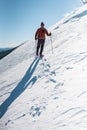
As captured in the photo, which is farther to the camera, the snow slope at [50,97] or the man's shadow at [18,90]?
the man's shadow at [18,90]

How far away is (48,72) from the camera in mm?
11391

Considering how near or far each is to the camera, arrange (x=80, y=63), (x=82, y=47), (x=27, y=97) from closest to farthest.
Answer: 1. (x=27, y=97)
2. (x=80, y=63)
3. (x=82, y=47)

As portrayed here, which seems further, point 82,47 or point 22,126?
point 82,47

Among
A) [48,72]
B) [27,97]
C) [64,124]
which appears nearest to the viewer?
[64,124]

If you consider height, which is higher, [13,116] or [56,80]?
[56,80]

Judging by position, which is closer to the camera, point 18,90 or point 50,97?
point 50,97

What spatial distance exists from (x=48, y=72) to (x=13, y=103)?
8.08ft

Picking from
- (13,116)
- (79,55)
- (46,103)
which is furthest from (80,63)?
(13,116)

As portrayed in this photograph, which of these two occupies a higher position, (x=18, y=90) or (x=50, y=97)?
(x=50, y=97)

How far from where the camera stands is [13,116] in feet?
27.6

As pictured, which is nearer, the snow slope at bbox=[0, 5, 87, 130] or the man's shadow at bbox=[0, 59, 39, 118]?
the snow slope at bbox=[0, 5, 87, 130]

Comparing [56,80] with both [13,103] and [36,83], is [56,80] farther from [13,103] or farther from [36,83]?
[13,103]

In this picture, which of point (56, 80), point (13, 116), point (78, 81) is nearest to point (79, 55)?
point (56, 80)

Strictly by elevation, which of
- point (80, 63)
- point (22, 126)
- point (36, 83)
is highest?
point (80, 63)
